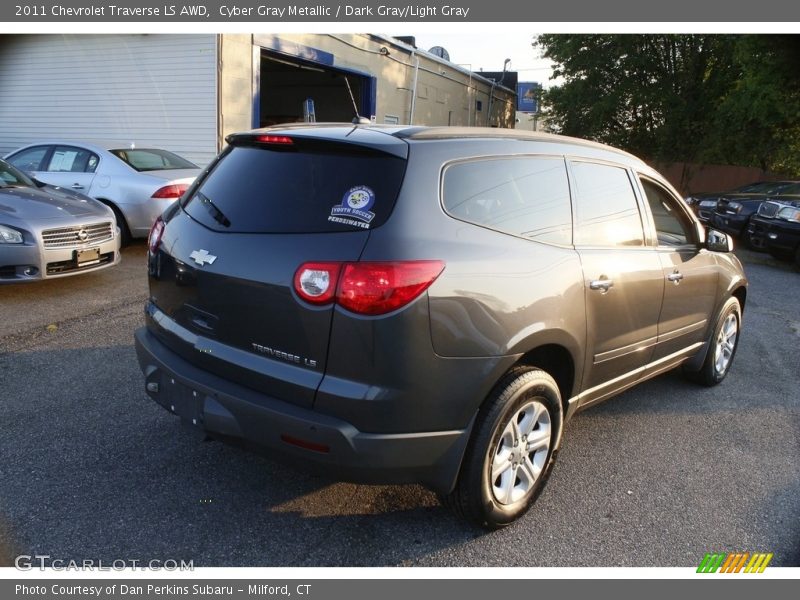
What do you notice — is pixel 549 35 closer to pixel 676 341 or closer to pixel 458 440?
pixel 676 341

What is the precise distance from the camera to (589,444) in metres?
3.88

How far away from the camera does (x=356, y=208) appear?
2.49m

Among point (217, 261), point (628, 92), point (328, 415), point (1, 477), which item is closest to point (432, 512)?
point (328, 415)

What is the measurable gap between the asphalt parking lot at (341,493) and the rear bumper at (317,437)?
1.48 feet

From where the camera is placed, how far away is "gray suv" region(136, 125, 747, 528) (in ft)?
7.87

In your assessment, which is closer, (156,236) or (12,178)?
(156,236)

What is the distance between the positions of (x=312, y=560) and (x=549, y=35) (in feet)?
80.5

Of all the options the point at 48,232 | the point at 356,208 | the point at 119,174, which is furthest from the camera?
the point at 119,174

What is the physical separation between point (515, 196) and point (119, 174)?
7222 mm

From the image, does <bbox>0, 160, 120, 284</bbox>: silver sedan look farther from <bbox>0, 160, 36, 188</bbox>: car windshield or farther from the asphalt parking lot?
the asphalt parking lot

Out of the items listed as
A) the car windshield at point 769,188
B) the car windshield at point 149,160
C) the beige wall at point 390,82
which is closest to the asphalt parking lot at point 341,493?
the car windshield at point 149,160

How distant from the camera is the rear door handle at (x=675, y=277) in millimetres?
3912

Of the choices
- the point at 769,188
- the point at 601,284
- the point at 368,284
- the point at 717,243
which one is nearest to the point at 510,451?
the point at 601,284

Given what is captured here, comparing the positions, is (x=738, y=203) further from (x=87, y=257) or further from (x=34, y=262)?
(x=34, y=262)
